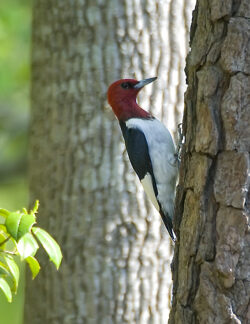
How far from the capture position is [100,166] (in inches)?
168

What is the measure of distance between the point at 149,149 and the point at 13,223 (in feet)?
6.62

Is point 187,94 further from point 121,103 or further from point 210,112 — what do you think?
point 121,103

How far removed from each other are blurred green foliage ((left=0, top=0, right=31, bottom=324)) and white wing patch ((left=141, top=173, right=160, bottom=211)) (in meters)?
3.50

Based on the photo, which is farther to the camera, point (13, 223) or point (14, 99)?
point (14, 99)

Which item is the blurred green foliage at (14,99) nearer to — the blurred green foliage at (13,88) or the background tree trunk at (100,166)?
the blurred green foliage at (13,88)

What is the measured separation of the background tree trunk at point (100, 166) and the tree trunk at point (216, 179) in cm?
161

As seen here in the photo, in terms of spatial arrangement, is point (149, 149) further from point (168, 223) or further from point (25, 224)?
point (25, 224)

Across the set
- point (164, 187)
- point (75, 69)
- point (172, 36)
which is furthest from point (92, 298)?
point (172, 36)

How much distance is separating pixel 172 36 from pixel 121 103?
56cm

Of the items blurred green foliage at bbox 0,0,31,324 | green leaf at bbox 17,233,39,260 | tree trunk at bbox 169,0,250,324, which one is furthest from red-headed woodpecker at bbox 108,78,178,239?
blurred green foliage at bbox 0,0,31,324

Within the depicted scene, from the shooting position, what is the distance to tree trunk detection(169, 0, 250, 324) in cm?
243

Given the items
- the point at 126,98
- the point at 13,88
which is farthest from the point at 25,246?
the point at 13,88

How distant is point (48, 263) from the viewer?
436 cm

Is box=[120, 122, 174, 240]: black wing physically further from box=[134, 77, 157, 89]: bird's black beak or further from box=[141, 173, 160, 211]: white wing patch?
box=[134, 77, 157, 89]: bird's black beak
